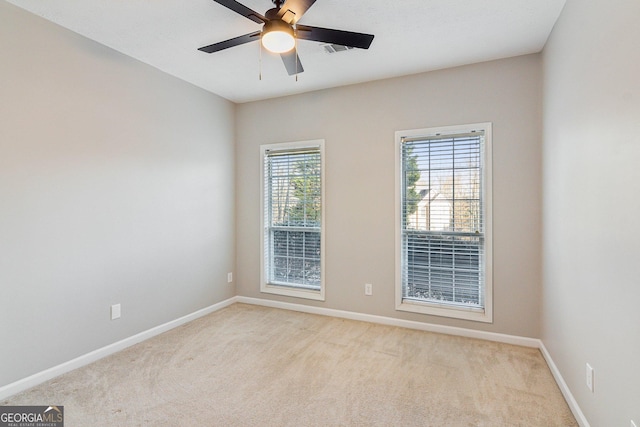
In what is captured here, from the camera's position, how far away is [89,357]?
8.87 ft

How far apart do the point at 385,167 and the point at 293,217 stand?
1.37 m

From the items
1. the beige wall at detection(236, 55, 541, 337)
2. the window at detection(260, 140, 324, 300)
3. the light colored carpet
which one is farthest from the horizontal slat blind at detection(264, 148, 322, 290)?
the light colored carpet

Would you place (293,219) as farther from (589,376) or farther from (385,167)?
(589,376)

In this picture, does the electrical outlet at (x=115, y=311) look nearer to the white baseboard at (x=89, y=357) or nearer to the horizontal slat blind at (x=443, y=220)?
the white baseboard at (x=89, y=357)

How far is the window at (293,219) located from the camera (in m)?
3.98

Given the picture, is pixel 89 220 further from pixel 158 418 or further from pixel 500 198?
pixel 500 198

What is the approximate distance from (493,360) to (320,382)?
1.52 meters

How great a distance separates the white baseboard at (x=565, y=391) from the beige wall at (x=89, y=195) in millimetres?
3565

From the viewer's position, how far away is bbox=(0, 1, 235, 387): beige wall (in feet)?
7.43

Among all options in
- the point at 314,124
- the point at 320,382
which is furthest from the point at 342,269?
the point at 314,124

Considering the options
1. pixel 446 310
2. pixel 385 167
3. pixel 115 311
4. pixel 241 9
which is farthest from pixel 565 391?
pixel 115 311

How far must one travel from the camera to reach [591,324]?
70.2 inches

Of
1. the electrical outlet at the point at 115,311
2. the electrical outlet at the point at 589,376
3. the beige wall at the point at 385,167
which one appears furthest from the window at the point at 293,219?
the electrical outlet at the point at 589,376

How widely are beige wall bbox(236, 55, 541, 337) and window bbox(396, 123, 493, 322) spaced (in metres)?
0.10
